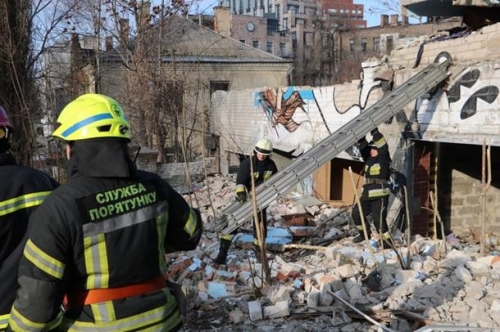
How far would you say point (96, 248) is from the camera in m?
2.02

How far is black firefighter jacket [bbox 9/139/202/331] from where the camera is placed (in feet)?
6.37

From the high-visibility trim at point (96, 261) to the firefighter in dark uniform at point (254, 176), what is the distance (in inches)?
172

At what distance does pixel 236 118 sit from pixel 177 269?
11.6 metres

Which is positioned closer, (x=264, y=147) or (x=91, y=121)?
(x=91, y=121)

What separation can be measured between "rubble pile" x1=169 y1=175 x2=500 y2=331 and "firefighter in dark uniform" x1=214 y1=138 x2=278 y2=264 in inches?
10.2

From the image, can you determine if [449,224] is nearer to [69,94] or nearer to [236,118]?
[69,94]

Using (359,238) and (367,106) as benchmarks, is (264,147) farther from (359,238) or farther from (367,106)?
(367,106)

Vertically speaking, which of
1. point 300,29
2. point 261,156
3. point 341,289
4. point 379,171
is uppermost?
point 300,29

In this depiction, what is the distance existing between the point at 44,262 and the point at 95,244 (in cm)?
20

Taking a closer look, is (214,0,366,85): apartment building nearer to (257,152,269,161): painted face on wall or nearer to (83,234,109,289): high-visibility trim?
(257,152,269,161): painted face on wall

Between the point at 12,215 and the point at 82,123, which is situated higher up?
the point at 82,123

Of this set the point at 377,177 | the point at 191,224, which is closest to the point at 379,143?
the point at 377,177

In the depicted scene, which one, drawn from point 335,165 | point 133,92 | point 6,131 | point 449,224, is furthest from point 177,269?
point 133,92

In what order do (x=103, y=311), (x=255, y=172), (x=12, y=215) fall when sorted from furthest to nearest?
(x=255, y=172) → (x=12, y=215) → (x=103, y=311)
